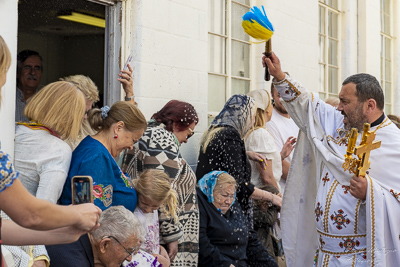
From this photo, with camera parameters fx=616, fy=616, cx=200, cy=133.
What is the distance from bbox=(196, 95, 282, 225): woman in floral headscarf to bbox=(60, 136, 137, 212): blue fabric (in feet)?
4.03

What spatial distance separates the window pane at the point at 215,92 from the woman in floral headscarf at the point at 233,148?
3.15 ft

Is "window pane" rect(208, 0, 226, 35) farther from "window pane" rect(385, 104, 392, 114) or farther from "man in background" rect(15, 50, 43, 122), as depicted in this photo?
"window pane" rect(385, 104, 392, 114)

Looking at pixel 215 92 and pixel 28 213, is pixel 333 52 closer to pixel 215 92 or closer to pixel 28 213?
pixel 215 92

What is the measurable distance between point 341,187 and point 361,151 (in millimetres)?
388

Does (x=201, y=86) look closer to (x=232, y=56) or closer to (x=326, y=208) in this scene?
(x=232, y=56)

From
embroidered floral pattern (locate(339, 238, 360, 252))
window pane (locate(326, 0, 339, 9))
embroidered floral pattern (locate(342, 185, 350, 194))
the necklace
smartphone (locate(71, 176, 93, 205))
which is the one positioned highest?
window pane (locate(326, 0, 339, 9))

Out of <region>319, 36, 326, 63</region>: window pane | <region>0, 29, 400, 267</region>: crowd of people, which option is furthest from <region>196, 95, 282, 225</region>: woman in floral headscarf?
<region>319, 36, 326, 63</region>: window pane

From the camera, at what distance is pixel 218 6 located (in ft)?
20.1

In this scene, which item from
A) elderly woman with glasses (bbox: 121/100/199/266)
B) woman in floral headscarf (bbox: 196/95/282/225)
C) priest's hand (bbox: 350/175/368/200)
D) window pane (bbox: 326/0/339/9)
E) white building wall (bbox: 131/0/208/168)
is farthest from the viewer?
window pane (bbox: 326/0/339/9)

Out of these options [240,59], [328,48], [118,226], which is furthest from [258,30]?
[328,48]

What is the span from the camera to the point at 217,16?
6117mm

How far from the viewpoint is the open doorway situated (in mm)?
7879

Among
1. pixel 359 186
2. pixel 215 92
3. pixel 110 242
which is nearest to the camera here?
pixel 110 242

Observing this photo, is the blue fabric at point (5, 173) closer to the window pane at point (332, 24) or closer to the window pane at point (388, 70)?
the window pane at point (332, 24)
